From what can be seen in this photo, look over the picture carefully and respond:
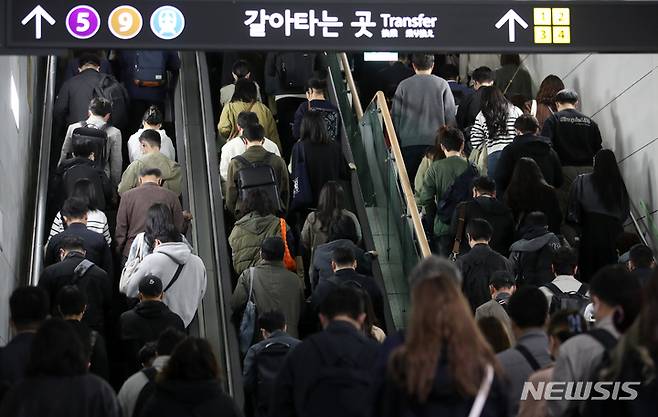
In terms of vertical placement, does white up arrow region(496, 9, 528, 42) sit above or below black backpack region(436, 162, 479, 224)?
above

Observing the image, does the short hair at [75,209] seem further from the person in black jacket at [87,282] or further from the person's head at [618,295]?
the person's head at [618,295]

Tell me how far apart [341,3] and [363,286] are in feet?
7.06

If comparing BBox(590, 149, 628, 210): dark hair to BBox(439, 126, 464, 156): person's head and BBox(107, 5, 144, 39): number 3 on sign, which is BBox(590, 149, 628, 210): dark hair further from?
BBox(107, 5, 144, 39): number 3 on sign

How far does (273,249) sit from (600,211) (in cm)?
334

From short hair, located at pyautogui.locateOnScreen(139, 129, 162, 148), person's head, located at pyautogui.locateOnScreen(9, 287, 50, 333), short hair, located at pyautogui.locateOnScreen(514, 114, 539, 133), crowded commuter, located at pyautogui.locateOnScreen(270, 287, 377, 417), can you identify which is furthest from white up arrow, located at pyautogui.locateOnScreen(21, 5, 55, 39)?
short hair, located at pyautogui.locateOnScreen(514, 114, 539, 133)

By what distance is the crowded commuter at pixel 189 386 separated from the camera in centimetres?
795

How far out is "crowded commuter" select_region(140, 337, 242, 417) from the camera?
7.95 metres

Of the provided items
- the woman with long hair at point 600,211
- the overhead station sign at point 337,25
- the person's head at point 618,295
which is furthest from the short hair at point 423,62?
the person's head at point 618,295

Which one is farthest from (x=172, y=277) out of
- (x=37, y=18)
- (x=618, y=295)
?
(x=618, y=295)

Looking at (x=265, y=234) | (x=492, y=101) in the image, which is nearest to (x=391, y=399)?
(x=265, y=234)

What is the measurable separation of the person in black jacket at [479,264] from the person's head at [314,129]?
2472 mm

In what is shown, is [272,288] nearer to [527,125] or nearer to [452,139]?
[452,139]

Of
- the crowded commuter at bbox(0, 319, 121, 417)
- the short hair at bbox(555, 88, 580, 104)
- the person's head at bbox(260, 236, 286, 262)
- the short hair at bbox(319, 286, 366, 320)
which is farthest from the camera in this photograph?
the short hair at bbox(555, 88, 580, 104)

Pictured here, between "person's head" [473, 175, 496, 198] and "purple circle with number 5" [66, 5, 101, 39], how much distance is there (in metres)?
3.68
